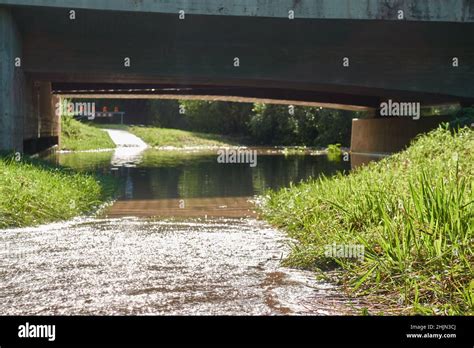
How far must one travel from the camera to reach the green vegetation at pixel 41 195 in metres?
12.5

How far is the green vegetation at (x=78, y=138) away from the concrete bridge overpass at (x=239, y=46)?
22.8m

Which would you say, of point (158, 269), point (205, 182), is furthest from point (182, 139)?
point (158, 269)

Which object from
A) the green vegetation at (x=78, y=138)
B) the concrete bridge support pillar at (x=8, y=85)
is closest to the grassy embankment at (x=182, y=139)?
the green vegetation at (x=78, y=138)

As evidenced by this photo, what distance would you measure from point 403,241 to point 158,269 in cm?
288

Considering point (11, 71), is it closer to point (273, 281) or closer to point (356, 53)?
point (356, 53)

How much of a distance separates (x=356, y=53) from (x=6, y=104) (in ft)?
46.4

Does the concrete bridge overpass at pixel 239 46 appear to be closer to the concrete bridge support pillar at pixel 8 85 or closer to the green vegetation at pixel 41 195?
the concrete bridge support pillar at pixel 8 85

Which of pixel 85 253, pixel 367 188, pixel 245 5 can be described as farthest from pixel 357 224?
pixel 245 5

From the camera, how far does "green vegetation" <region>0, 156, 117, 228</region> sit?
1252cm

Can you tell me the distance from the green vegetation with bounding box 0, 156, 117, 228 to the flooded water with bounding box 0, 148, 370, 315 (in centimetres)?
56

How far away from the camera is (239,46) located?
27344 millimetres

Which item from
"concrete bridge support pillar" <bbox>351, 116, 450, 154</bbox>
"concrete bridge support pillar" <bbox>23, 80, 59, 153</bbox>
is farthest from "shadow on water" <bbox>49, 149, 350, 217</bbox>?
"concrete bridge support pillar" <bbox>351, 116, 450, 154</bbox>

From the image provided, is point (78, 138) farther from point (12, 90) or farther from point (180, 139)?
point (12, 90)
